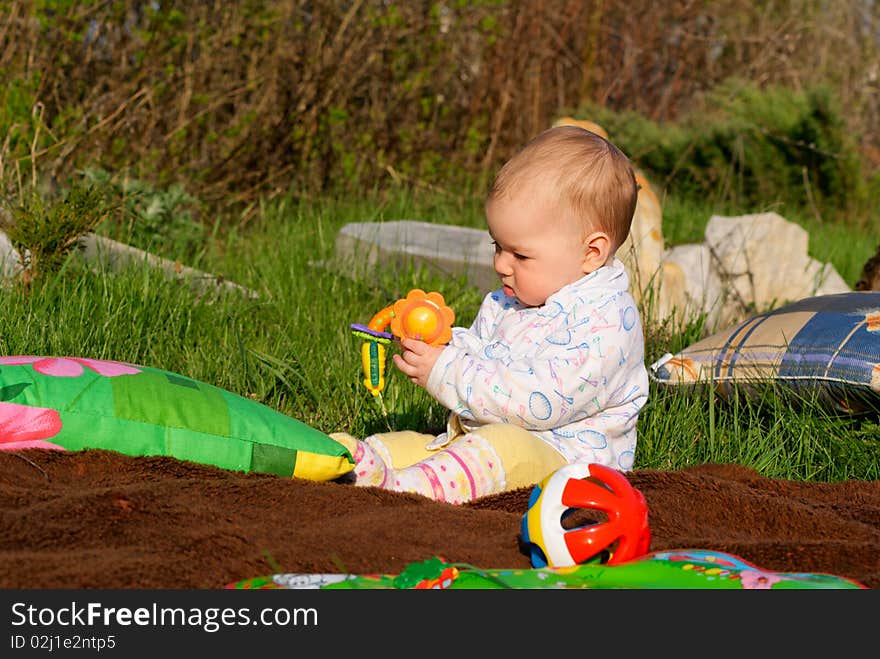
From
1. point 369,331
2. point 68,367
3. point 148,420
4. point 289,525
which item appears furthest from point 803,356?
point 68,367

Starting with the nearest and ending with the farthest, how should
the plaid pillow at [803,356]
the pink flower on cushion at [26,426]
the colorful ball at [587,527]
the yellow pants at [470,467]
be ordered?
the colorful ball at [587,527]
the pink flower on cushion at [26,426]
the yellow pants at [470,467]
the plaid pillow at [803,356]

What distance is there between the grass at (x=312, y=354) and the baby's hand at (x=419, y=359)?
0.50 m

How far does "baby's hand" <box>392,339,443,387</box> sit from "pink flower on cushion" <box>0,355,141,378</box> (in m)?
0.66

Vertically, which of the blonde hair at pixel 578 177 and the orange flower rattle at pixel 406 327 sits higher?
the blonde hair at pixel 578 177

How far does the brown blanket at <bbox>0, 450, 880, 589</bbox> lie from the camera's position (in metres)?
1.89

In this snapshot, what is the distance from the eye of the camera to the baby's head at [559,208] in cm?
267

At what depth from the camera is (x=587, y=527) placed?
2.09m

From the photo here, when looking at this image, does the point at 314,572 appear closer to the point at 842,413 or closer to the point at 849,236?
the point at 842,413

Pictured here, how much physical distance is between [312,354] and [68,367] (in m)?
1.40

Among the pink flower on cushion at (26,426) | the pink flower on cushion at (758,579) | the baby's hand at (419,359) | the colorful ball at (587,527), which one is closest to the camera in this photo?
the pink flower on cushion at (758,579)

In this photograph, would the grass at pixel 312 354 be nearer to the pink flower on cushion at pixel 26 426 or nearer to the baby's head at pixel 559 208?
the baby's head at pixel 559 208

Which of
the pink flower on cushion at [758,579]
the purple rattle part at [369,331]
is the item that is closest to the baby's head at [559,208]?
the purple rattle part at [369,331]

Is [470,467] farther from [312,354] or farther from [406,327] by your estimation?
[312,354]

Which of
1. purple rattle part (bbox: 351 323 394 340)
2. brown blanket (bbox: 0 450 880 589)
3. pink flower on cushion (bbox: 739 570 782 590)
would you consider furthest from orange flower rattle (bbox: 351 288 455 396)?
pink flower on cushion (bbox: 739 570 782 590)
